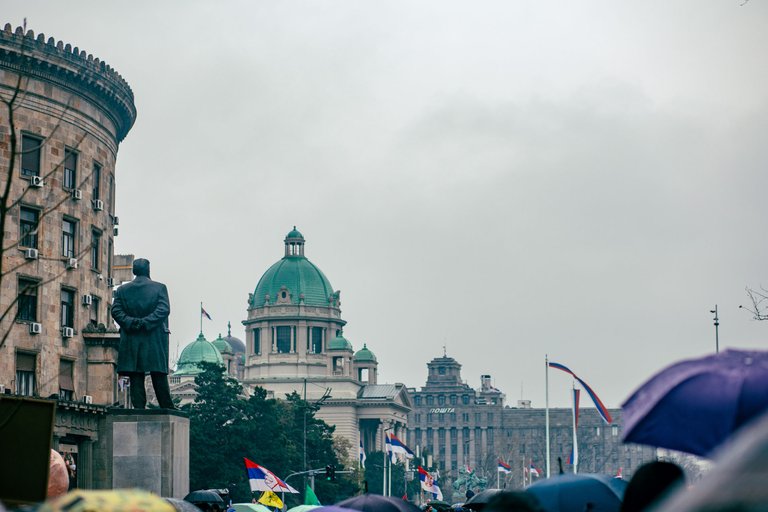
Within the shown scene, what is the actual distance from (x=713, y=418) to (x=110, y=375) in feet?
143

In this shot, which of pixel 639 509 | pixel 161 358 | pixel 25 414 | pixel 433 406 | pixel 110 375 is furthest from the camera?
pixel 433 406

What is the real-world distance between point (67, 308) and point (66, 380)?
2.52 metres

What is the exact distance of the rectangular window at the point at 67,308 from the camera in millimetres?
48406

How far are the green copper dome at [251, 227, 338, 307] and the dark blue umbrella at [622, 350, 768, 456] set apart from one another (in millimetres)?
143048

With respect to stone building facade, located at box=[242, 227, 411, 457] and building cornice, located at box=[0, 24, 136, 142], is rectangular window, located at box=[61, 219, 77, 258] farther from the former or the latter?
stone building facade, located at box=[242, 227, 411, 457]

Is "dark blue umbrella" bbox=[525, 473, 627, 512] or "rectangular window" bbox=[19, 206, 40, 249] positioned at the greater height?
"rectangular window" bbox=[19, 206, 40, 249]

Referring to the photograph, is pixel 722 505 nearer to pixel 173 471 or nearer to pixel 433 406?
pixel 173 471

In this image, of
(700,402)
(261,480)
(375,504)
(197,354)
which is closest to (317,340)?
(197,354)

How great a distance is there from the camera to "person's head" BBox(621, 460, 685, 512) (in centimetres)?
715

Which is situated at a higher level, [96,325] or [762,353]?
[96,325]

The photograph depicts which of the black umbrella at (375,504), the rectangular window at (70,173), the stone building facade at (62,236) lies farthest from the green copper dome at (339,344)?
the black umbrella at (375,504)

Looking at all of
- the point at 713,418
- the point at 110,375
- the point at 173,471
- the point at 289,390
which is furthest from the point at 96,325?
the point at 289,390

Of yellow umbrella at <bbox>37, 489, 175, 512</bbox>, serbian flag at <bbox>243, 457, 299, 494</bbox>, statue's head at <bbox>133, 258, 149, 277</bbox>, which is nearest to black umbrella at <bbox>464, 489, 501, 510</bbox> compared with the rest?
statue's head at <bbox>133, 258, 149, 277</bbox>

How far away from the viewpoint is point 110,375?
163ft
